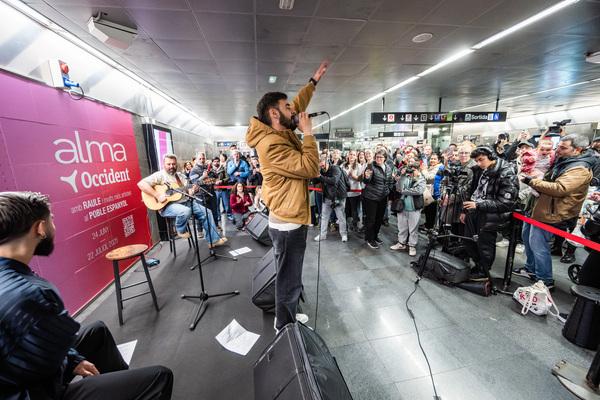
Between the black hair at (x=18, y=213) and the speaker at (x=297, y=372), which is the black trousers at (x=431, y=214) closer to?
the speaker at (x=297, y=372)

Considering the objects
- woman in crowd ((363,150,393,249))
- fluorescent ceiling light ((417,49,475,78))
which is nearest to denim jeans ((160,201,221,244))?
woman in crowd ((363,150,393,249))

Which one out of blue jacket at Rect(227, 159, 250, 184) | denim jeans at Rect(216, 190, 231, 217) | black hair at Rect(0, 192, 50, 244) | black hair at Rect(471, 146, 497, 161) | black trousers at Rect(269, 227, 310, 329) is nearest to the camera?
A: black hair at Rect(0, 192, 50, 244)

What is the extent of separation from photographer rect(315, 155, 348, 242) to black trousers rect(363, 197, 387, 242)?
0.46 m

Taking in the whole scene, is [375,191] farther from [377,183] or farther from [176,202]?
[176,202]

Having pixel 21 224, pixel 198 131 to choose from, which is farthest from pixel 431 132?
pixel 21 224

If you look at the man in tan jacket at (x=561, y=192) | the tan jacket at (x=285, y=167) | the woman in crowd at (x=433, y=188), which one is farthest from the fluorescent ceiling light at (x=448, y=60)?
the tan jacket at (x=285, y=167)

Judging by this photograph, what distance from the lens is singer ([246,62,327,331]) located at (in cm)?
147

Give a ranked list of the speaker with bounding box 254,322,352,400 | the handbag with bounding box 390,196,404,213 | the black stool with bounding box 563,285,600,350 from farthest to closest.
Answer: the handbag with bounding box 390,196,404,213 < the black stool with bounding box 563,285,600,350 < the speaker with bounding box 254,322,352,400

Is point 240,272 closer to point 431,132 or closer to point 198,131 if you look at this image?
point 198,131

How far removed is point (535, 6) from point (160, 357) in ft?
18.5

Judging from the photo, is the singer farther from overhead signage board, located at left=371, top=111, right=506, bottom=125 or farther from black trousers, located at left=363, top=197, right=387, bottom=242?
overhead signage board, located at left=371, top=111, right=506, bottom=125

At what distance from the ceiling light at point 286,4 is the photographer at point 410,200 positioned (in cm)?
276

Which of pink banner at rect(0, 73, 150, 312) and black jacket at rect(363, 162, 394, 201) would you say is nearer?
pink banner at rect(0, 73, 150, 312)

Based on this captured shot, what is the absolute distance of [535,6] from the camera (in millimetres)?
2736
